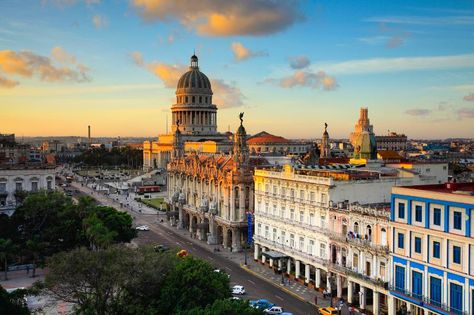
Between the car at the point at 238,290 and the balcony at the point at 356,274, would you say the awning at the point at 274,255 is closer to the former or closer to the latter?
the car at the point at 238,290

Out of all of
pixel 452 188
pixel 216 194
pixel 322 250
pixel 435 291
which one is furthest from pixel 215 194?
pixel 435 291

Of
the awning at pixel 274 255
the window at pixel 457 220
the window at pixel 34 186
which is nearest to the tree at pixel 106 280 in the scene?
the window at pixel 457 220

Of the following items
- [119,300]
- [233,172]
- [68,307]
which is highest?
[233,172]

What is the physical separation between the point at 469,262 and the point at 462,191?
23.4 ft

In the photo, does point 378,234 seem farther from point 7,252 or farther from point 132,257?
point 7,252

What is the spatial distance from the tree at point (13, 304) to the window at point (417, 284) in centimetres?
3565

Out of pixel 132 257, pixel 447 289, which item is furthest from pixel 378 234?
pixel 132 257

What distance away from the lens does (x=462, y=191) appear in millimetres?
51969

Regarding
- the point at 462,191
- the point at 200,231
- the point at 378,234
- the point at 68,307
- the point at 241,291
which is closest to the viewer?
the point at 462,191

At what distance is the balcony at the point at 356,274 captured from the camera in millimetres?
57906

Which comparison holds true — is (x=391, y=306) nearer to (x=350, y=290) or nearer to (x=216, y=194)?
(x=350, y=290)

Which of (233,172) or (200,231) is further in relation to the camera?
(200,231)

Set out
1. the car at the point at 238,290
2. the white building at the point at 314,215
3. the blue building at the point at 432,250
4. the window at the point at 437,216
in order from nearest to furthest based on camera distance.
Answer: the blue building at the point at 432,250 → the window at the point at 437,216 → the white building at the point at 314,215 → the car at the point at 238,290

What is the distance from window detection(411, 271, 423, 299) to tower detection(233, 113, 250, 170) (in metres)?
44.5
